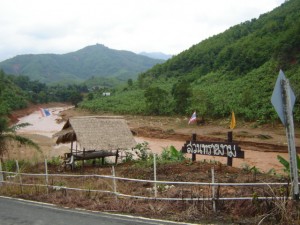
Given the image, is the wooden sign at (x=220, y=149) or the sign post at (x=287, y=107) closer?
the sign post at (x=287, y=107)

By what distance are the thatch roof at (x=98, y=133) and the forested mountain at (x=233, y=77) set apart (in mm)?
17509

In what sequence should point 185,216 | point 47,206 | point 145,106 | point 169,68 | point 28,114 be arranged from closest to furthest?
point 185,216 < point 47,206 < point 145,106 < point 28,114 < point 169,68

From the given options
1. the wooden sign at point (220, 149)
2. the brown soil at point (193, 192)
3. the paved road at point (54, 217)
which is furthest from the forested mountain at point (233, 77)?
the paved road at point (54, 217)

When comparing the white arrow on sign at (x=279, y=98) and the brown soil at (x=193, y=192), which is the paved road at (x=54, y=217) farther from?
the white arrow on sign at (x=279, y=98)

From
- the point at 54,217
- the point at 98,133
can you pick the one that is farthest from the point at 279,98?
the point at 98,133

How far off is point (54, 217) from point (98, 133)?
9.49 m

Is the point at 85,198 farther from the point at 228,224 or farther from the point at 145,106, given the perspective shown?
the point at 145,106

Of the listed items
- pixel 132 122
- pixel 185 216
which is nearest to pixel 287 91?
pixel 185 216

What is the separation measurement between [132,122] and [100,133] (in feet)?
99.7

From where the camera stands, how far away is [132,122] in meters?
47.8

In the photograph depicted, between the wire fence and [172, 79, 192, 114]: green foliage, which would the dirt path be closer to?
[172, 79, 192, 114]: green foliage

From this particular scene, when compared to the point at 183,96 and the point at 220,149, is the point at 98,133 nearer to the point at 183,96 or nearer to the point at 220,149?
the point at 220,149

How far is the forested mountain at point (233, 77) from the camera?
39.2m

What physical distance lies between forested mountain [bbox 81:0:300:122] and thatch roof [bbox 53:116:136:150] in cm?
1751
